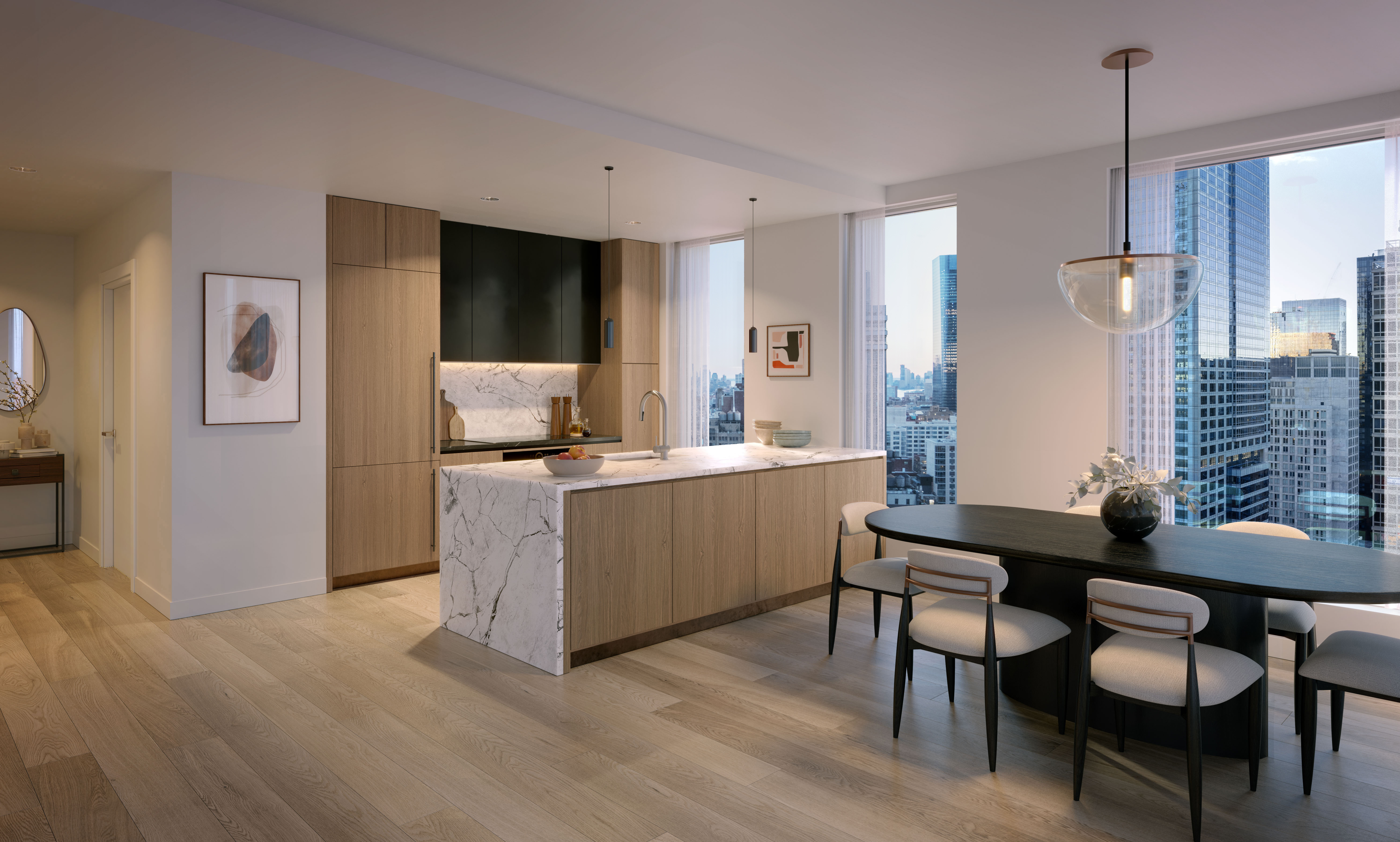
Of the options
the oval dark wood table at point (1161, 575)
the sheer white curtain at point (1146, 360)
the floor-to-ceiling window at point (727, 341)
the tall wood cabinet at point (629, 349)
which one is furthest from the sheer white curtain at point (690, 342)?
the oval dark wood table at point (1161, 575)

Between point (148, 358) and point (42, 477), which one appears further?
point (42, 477)

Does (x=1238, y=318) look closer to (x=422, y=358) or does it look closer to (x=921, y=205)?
(x=921, y=205)

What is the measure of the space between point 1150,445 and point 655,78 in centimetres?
329

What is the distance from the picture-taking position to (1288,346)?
13.8ft

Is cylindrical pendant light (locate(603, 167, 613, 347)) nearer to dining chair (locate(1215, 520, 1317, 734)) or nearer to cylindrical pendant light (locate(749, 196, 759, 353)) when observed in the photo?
cylindrical pendant light (locate(749, 196, 759, 353))

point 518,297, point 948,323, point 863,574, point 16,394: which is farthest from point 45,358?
point 948,323

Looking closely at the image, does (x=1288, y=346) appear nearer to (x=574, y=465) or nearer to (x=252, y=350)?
(x=574, y=465)

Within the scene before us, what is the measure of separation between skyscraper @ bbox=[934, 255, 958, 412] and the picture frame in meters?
0.95

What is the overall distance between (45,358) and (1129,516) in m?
7.67

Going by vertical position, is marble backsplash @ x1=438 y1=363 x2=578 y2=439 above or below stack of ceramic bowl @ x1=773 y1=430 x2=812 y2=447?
above

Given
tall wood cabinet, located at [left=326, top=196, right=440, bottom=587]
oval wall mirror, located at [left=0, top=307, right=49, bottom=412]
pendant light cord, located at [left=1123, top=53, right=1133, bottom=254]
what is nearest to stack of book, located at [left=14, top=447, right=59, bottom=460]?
oval wall mirror, located at [left=0, top=307, right=49, bottom=412]

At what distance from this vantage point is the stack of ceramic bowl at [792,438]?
5.92 meters

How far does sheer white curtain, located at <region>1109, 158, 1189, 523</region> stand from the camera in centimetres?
457

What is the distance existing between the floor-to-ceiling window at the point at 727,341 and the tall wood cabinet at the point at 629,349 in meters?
0.53
